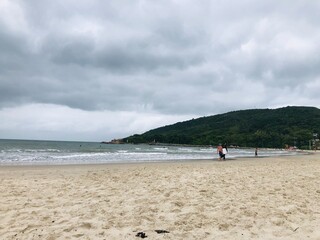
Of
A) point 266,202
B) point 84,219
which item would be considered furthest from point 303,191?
point 84,219

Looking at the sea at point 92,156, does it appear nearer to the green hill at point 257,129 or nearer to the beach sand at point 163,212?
the beach sand at point 163,212

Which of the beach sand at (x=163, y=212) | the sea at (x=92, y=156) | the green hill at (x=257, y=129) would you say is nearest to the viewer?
the beach sand at (x=163, y=212)

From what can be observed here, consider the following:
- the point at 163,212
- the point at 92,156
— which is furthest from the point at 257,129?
the point at 163,212

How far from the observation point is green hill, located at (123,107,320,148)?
12750 centimetres

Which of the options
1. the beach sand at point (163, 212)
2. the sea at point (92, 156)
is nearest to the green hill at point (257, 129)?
the sea at point (92, 156)

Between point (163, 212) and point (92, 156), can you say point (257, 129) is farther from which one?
point (163, 212)

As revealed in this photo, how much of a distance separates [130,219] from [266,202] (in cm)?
346

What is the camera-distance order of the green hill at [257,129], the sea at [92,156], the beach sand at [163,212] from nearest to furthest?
the beach sand at [163,212], the sea at [92,156], the green hill at [257,129]

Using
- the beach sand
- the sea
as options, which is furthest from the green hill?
the beach sand

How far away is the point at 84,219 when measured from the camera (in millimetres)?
5723

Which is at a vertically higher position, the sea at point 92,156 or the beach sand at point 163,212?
the sea at point 92,156

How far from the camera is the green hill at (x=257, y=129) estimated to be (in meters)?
128

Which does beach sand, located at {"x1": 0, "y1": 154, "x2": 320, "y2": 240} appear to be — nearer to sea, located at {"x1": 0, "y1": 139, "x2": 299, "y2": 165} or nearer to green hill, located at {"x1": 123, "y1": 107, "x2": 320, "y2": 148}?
sea, located at {"x1": 0, "y1": 139, "x2": 299, "y2": 165}

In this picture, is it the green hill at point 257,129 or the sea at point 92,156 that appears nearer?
the sea at point 92,156
